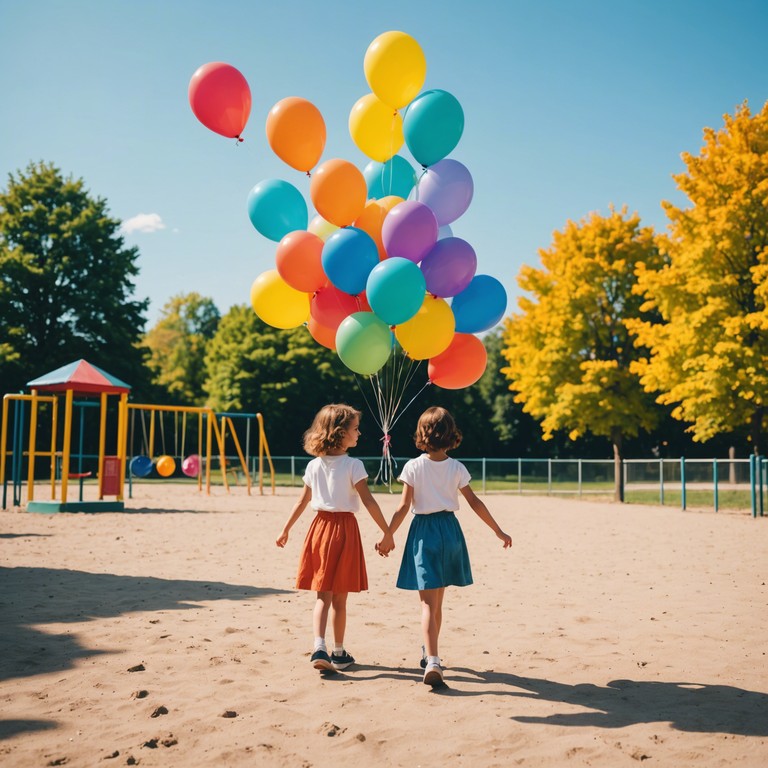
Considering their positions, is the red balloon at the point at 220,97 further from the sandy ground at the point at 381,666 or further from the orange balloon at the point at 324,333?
the sandy ground at the point at 381,666

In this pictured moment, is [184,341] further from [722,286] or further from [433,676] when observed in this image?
[433,676]

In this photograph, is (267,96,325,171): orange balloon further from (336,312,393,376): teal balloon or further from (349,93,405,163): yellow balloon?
(336,312,393,376): teal balloon

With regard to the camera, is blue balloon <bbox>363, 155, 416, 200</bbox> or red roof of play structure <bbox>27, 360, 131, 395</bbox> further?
red roof of play structure <bbox>27, 360, 131, 395</bbox>

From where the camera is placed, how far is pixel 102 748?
382 cm

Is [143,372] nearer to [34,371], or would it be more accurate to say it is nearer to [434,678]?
[34,371]

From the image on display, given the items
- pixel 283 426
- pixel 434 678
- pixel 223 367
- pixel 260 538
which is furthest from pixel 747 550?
pixel 223 367

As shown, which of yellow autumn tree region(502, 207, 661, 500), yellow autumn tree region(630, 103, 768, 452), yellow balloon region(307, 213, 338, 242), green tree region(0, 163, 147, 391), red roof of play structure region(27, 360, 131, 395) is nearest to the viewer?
yellow balloon region(307, 213, 338, 242)

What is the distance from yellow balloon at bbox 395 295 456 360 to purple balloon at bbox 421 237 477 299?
0.50ft

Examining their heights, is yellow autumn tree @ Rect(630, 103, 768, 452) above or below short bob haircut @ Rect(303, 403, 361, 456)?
above

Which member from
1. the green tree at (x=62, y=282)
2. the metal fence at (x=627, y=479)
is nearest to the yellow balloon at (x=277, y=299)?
the metal fence at (x=627, y=479)

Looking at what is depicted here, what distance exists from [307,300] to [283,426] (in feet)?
120

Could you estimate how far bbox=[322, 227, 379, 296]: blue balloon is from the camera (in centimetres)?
708

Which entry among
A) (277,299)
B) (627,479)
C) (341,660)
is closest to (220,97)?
(277,299)

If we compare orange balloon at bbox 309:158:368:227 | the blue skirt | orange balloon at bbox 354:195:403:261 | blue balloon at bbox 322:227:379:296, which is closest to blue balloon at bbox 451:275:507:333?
orange balloon at bbox 354:195:403:261
